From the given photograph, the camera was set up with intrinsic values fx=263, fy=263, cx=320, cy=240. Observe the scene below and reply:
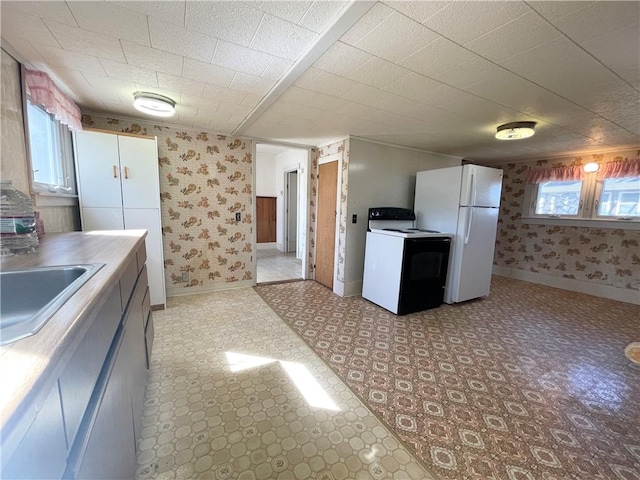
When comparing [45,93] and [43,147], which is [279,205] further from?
[45,93]

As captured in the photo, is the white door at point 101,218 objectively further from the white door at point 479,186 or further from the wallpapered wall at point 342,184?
the white door at point 479,186

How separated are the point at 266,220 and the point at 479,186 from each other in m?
4.83

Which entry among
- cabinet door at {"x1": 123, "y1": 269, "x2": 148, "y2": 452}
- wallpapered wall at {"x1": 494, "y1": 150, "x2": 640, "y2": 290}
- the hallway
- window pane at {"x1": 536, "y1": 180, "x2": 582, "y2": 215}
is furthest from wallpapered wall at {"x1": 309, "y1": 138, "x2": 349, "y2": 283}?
window pane at {"x1": 536, "y1": 180, "x2": 582, "y2": 215}

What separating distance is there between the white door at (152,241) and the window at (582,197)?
5.72m

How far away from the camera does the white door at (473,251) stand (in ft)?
10.4

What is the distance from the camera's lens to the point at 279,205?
646 cm

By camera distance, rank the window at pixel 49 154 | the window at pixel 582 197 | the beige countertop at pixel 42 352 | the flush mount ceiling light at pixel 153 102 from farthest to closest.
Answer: the window at pixel 582 197, the flush mount ceiling light at pixel 153 102, the window at pixel 49 154, the beige countertop at pixel 42 352

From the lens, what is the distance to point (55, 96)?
74.5 inches

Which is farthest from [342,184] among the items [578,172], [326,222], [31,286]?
[578,172]

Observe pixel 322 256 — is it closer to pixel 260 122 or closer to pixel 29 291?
pixel 260 122

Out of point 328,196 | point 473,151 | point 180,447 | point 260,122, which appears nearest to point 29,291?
point 180,447

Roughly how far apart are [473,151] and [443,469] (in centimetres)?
416

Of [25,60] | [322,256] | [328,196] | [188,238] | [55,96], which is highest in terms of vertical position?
[25,60]

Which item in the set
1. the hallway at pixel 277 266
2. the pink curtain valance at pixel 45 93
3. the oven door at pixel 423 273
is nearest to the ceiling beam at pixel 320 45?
the pink curtain valance at pixel 45 93
